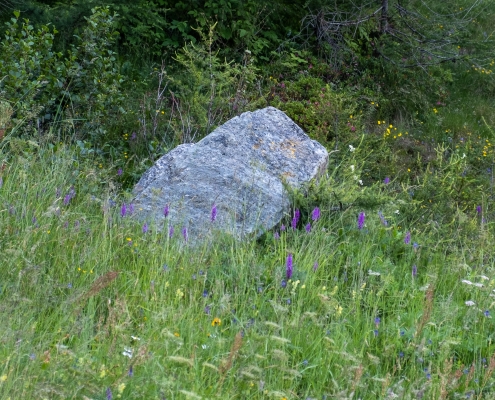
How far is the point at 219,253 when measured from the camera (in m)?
4.54

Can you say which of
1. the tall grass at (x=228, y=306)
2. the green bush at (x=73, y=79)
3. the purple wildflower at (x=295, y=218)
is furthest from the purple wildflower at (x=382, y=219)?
the green bush at (x=73, y=79)

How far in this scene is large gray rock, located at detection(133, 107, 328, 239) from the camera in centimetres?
514

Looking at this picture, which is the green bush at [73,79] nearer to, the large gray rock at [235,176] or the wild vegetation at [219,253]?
the wild vegetation at [219,253]

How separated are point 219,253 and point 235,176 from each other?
103 cm

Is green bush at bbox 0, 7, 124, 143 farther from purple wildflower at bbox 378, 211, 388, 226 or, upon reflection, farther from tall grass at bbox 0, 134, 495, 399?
purple wildflower at bbox 378, 211, 388, 226

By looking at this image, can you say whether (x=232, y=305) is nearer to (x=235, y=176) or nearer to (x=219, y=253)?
(x=219, y=253)

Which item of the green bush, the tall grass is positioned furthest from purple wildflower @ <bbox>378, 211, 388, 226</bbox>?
the green bush

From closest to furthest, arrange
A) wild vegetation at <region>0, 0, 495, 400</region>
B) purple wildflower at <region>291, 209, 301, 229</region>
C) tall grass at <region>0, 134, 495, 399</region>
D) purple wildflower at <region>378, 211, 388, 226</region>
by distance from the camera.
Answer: tall grass at <region>0, 134, 495, 399</region>
wild vegetation at <region>0, 0, 495, 400</region>
purple wildflower at <region>291, 209, 301, 229</region>
purple wildflower at <region>378, 211, 388, 226</region>

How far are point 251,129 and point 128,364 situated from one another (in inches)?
136

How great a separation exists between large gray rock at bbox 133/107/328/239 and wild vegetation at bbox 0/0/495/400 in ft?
0.71

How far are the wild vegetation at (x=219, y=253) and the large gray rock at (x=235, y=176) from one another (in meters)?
0.22

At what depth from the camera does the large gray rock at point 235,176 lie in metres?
5.14

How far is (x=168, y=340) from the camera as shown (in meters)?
3.13

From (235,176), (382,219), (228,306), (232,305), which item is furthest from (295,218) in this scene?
(228,306)
